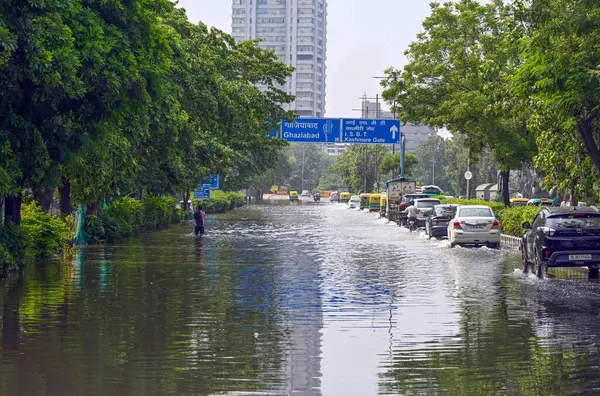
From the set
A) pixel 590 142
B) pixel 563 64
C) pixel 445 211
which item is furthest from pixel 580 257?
pixel 445 211

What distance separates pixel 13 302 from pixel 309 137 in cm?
4901

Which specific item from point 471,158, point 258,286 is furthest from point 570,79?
point 471,158

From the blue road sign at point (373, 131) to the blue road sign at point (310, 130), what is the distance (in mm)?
1204

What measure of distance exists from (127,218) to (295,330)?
27910 millimetres

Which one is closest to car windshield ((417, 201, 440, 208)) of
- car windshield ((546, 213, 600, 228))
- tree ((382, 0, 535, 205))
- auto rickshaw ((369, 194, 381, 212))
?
tree ((382, 0, 535, 205))

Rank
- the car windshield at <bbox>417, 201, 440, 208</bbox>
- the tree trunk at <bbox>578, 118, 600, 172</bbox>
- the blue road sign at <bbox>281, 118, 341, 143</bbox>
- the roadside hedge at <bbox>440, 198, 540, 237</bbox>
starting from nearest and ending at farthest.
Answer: the tree trunk at <bbox>578, 118, 600, 172</bbox>, the roadside hedge at <bbox>440, 198, 540, 237</bbox>, the car windshield at <bbox>417, 201, 440, 208</bbox>, the blue road sign at <bbox>281, 118, 341, 143</bbox>

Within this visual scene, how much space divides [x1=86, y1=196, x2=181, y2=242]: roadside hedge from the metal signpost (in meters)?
11.9

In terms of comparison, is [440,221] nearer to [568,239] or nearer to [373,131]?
[568,239]

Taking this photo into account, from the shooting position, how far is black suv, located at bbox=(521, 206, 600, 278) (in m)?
20.4

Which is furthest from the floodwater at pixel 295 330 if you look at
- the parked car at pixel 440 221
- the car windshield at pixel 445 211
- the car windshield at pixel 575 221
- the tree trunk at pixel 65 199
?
the car windshield at pixel 445 211

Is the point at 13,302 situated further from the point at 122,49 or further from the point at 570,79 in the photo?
the point at 570,79

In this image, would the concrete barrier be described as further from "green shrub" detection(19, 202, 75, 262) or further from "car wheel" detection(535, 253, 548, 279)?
"green shrub" detection(19, 202, 75, 262)

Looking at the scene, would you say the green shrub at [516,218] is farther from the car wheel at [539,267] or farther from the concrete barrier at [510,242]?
the car wheel at [539,267]

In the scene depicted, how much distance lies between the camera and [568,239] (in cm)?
2055
